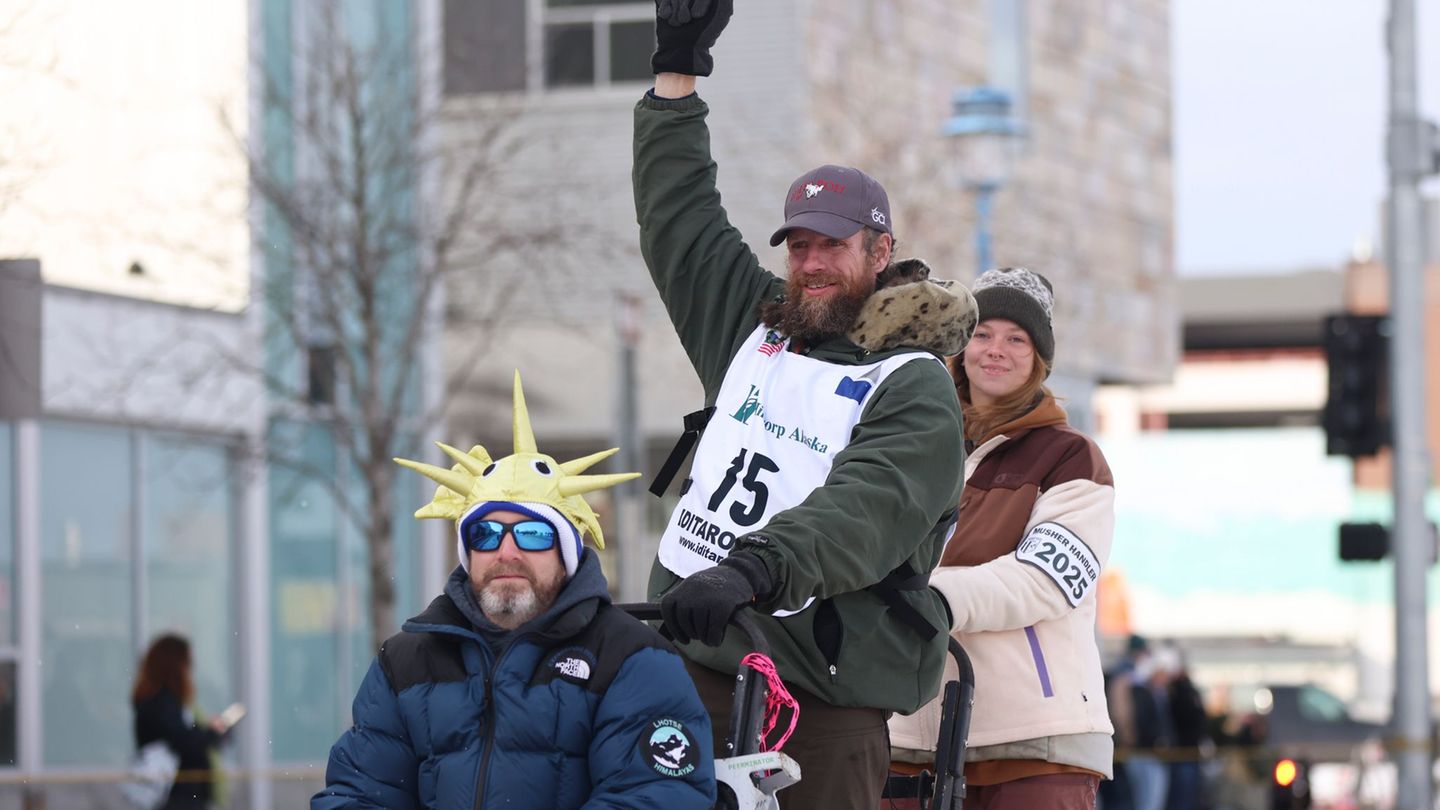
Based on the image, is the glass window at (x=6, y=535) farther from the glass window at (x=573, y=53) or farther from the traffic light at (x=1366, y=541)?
the glass window at (x=573, y=53)

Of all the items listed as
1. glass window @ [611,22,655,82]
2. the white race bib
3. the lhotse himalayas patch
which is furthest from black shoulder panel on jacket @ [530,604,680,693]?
glass window @ [611,22,655,82]

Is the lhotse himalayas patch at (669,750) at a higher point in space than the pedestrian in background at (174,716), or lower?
higher

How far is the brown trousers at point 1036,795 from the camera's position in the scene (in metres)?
5.77

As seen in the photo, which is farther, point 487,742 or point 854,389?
point 854,389

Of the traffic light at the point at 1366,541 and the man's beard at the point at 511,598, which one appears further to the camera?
the traffic light at the point at 1366,541

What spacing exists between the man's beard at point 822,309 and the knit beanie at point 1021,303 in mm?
873

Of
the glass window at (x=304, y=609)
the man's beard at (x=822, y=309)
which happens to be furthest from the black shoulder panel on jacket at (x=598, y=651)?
the glass window at (x=304, y=609)

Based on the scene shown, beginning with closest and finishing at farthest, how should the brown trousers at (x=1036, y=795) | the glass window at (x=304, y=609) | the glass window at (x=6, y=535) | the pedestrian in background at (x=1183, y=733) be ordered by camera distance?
the brown trousers at (x=1036, y=795) → the glass window at (x=6, y=535) → the pedestrian in background at (x=1183, y=733) → the glass window at (x=304, y=609)

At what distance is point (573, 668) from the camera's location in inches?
187

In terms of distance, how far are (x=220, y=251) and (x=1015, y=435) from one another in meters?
13.1

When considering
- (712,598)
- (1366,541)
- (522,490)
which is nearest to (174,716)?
(1366,541)

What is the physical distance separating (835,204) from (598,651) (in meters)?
1.07

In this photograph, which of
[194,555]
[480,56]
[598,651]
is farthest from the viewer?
[480,56]

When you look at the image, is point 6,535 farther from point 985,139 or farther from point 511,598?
point 511,598
